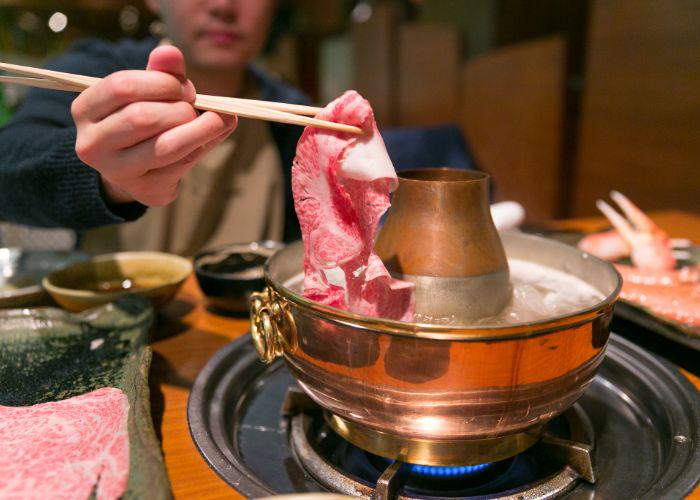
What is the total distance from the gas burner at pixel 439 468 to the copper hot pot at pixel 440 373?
0.18 ft

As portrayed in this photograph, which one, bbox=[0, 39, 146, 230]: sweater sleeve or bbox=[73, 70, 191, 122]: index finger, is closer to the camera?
bbox=[73, 70, 191, 122]: index finger

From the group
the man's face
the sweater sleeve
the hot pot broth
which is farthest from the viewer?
the man's face

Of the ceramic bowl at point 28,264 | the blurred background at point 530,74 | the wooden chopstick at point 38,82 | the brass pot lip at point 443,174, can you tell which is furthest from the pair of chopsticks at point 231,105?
the blurred background at point 530,74

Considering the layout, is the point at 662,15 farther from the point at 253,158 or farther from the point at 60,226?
the point at 60,226

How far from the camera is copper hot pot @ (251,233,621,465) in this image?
0.64 m

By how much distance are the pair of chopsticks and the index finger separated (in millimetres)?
37

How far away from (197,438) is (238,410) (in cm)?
18

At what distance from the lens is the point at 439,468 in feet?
2.68

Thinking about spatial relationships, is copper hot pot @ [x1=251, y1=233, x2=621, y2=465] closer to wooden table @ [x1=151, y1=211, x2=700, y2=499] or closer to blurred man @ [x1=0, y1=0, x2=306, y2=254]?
wooden table @ [x1=151, y1=211, x2=700, y2=499]

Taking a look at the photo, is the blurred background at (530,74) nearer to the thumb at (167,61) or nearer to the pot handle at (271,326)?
the thumb at (167,61)

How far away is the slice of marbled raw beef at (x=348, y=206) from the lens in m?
0.76

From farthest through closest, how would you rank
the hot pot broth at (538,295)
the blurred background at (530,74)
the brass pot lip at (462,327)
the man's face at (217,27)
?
1. the blurred background at (530,74)
2. the man's face at (217,27)
3. the hot pot broth at (538,295)
4. the brass pot lip at (462,327)

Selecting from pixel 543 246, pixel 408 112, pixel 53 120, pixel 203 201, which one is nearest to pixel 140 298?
pixel 543 246

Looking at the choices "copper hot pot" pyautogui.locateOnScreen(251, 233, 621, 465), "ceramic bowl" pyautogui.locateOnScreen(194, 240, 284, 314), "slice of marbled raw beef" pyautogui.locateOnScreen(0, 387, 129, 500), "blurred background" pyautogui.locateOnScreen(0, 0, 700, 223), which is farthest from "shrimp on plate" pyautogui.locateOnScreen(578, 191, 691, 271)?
"blurred background" pyautogui.locateOnScreen(0, 0, 700, 223)
